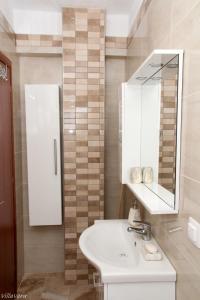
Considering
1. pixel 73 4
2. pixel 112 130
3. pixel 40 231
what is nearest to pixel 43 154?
pixel 112 130

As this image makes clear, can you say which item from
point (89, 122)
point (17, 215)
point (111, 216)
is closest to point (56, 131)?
point (89, 122)

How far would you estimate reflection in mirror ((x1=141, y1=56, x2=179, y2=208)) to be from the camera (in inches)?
43.8

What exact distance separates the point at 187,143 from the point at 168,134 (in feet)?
0.79

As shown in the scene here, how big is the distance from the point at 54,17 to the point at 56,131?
1134 mm

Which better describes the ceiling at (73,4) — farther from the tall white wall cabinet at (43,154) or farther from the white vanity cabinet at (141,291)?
the white vanity cabinet at (141,291)

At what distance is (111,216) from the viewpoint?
2.50m

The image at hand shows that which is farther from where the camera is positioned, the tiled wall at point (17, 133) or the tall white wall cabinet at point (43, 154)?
the tall white wall cabinet at point (43, 154)

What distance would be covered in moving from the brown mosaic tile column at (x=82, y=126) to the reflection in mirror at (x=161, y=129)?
0.62m

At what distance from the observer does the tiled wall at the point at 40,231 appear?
2352mm

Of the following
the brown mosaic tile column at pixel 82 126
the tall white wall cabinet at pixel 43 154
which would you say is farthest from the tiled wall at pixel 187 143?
the tall white wall cabinet at pixel 43 154

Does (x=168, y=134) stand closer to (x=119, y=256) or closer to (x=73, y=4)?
(x=119, y=256)

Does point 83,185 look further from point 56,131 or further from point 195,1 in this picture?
point 195,1

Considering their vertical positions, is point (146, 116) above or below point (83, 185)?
above

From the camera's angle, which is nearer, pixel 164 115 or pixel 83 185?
pixel 164 115
